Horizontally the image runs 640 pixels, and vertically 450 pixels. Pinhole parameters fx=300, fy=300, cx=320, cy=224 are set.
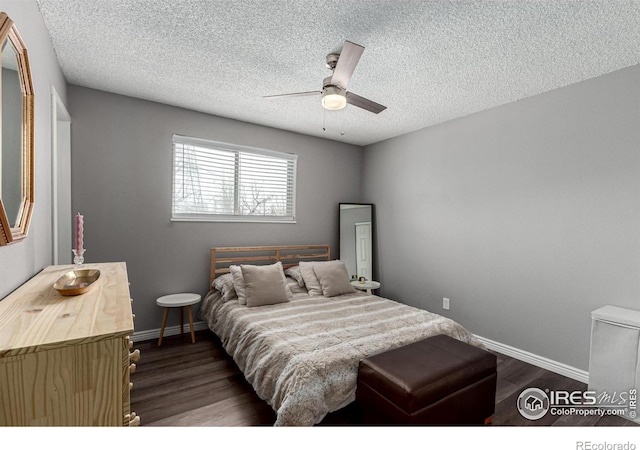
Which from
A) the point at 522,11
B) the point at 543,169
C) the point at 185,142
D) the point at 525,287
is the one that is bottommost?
the point at 525,287

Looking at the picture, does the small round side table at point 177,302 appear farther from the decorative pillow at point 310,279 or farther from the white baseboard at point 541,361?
the white baseboard at point 541,361

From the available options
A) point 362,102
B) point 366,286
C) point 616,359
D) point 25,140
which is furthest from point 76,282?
point 616,359

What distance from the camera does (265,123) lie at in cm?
383

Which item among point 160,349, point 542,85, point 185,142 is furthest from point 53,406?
point 542,85

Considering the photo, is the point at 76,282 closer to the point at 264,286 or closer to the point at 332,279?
the point at 264,286

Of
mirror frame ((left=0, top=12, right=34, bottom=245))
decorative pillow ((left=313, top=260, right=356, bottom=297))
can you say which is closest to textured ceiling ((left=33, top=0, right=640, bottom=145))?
mirror frame ((left=0, top=12, right=34, bottom=245))

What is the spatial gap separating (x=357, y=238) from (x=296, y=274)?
1.30 meters

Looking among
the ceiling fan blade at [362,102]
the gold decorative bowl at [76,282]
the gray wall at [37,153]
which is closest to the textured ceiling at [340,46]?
the gray wall at [37,153]

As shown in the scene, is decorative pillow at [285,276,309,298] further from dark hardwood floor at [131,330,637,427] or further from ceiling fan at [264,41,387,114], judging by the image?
ceiling fan at [264,41,387,114]

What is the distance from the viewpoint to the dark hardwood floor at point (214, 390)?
1.98 meters

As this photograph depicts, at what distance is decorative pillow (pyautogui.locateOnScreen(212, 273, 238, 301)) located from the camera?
10.3 feet

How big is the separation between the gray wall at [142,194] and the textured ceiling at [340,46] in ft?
0.95
